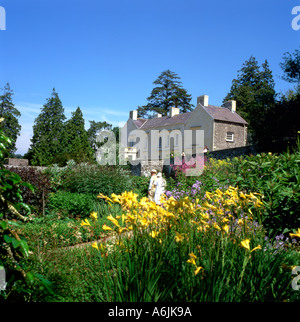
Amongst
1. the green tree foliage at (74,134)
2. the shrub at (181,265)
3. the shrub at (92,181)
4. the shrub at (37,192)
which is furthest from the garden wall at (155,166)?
the shrub at (181,265)

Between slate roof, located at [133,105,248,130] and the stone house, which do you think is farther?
slate roof, located at [133,105,248,130]

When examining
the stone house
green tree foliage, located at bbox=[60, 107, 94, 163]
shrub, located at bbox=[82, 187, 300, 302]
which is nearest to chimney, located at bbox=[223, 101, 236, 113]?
the stone house

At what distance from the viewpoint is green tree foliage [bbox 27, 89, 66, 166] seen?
2708cm

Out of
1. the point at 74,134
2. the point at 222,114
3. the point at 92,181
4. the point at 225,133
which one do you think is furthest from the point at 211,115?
the point at 92,181

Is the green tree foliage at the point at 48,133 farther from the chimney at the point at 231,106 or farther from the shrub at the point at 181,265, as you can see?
the shrub at the point at 181,265

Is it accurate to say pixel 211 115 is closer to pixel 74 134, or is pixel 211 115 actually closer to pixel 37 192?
pixel 74 134

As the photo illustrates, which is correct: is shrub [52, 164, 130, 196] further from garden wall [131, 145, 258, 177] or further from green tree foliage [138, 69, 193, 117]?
green tree foliage [138, 69, 193, 117]

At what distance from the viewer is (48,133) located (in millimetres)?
28844

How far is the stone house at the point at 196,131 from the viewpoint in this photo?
27.3m

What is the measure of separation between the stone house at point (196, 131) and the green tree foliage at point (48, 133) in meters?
6.78

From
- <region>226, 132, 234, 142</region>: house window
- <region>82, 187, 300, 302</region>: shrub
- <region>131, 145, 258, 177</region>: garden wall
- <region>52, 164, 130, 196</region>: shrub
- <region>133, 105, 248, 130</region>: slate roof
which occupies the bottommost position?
<region>82, 187, 300, 302</region>: shrub

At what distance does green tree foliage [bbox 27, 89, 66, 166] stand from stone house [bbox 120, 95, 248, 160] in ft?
22.3

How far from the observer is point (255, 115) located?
19.8m
